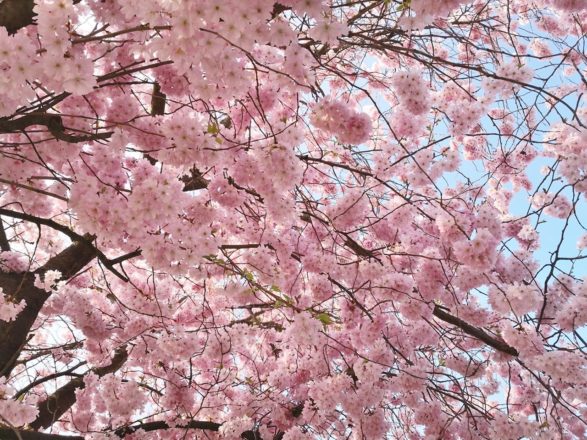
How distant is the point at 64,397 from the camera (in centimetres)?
541

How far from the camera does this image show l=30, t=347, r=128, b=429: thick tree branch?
525 centimetres

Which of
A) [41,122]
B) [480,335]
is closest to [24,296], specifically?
[41,122]

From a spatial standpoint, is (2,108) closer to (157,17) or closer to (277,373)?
(157,17)

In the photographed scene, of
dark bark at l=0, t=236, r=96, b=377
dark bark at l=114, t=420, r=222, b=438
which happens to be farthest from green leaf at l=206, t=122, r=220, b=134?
dark bark at l=114, t=420, r=222, b=438

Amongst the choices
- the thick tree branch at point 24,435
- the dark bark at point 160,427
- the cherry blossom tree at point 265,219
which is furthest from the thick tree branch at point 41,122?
the dark bark at point 160,427

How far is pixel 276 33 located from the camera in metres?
2.51

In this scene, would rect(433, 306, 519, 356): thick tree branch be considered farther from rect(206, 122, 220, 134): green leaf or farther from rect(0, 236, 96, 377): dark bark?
rect(0, 236, 96, 377): dark bark

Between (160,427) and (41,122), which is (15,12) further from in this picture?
(160,427)

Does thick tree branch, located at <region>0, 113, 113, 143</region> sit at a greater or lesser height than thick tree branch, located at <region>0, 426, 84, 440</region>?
greater

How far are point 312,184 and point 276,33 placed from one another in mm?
2896

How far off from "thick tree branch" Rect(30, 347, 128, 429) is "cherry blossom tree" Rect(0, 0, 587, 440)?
0.03m

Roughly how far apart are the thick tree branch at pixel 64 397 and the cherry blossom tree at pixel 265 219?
3 centimetres

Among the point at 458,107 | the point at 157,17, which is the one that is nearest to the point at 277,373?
the point at 458,107

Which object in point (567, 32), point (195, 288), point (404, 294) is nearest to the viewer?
point (404, 294)
